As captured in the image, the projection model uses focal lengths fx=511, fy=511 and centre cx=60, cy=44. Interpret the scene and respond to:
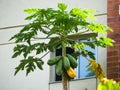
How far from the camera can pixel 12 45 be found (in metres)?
11.7

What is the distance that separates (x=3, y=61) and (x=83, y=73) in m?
2.16

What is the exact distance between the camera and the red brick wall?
9883 mm

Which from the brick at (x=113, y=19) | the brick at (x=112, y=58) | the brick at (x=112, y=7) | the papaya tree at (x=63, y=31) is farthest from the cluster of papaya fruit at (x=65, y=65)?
the brick at (x=112, y=7)

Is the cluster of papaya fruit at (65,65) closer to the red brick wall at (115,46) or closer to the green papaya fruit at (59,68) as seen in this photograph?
the green papaya fruit at (59,68)

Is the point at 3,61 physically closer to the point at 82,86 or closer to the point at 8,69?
the point at 8,69

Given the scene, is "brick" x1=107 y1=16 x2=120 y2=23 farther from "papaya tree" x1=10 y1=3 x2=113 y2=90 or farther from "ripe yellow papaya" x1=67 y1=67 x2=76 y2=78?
"ripe yellow papaya" x1=67 y1=67 x2=76 y2=78

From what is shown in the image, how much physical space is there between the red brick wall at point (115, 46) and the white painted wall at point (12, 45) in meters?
0.21

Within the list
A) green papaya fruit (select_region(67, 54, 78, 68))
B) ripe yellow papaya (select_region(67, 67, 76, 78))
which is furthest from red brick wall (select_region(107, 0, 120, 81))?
ripe yellow papaya (select_region(67, 67, 76, 78))

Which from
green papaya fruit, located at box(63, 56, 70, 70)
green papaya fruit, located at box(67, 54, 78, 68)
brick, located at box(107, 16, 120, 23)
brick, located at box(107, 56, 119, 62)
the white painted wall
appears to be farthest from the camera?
the white painted wall

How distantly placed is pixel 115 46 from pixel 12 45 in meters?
2.78

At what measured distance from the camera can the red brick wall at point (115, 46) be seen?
9.88 m

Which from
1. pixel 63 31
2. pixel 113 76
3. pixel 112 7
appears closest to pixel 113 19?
pixel 112 7

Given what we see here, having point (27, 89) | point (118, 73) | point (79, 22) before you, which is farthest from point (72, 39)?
point (27, 89)

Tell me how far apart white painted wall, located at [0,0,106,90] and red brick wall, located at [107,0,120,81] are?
206mm
